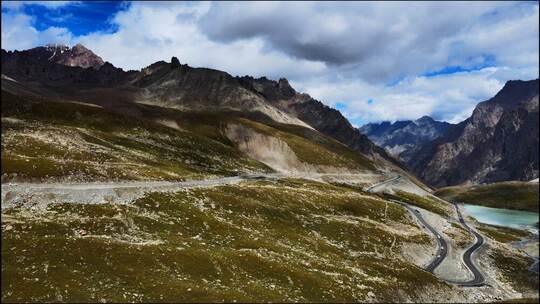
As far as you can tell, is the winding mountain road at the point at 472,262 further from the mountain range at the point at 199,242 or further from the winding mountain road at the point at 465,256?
the mountain range at the point at 199,242

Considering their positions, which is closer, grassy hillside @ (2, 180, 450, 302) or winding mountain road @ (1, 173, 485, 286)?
grassy hillside @ (2, 180, 450, 302)

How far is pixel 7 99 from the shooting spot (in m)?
191

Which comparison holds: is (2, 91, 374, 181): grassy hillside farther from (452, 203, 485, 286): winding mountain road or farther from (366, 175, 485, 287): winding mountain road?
(452, 203, 485, 286): winding mountain road

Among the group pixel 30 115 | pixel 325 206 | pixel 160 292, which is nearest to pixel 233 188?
pixel 325 206

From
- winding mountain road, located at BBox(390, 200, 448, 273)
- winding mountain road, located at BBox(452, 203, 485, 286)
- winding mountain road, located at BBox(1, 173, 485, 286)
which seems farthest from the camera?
winding mountain road, located at BBox(390, 200, 448, 273)

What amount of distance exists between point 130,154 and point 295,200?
55.3m

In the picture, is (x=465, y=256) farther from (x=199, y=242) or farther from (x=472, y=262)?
(x=199, y=242)

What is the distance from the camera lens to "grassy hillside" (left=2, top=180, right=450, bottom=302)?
5091cm

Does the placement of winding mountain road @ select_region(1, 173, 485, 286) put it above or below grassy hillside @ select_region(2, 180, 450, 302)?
above

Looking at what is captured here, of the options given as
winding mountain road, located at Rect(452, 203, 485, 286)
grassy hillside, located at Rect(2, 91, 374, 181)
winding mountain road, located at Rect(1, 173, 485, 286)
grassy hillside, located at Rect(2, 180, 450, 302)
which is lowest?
winding mountain road, located at Rect(452, 203, 485, 286)

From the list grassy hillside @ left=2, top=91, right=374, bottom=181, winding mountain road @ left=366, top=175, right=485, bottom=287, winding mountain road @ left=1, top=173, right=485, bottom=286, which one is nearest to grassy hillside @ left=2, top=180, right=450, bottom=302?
winding mountain road @ left=1, top=173, right=485, bottom=286

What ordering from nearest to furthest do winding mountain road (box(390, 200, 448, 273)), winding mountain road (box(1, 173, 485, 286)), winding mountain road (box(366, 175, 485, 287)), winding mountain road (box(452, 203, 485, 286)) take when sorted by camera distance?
winding mountain road (box(1, 173, 485, 286)) → winding mountain road (box(452, 203, 485, 286)) → winding mountain road (box(366, 175, 485, 287)) → winding mountain road (box(390, 200, 448, 273))

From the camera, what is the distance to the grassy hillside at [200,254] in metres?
50.9

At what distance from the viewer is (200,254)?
66.4m
